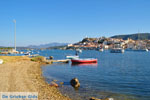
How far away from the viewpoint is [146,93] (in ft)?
59.4

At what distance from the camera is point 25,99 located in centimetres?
1205

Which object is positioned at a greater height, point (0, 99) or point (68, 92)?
point (0, 99)

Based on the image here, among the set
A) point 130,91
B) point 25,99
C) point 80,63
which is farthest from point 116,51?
point 25,99

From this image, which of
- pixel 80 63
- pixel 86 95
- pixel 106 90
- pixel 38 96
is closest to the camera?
pixel 38 96

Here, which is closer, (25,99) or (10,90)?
(25,99)

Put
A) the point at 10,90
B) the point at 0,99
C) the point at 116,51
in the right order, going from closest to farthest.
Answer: the point at 0,99 < the point at 10,90 < the point at 116,51

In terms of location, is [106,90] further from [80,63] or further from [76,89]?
[80,63]

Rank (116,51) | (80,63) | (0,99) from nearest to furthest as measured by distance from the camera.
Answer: (0,99)
(80,63)
(116,51)

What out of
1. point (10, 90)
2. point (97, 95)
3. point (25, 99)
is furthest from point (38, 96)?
point (97, 95)

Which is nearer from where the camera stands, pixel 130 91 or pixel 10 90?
pixel 10 90

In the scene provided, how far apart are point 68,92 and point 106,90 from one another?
4664mm

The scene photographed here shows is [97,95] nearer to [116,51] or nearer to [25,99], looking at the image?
[25,99]

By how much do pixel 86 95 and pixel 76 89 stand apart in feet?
8.83

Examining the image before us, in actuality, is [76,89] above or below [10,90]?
below
